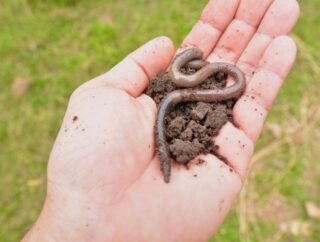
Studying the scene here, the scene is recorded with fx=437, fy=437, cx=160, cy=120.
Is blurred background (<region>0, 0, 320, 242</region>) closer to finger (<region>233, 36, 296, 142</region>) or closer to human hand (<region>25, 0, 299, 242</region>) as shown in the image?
finger (<region>233, 36, 296, 142</region>)

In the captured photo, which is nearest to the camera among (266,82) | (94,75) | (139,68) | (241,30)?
(266,82)

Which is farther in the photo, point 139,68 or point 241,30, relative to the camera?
point 241,30

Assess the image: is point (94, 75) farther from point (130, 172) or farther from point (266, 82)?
point (130, 172)

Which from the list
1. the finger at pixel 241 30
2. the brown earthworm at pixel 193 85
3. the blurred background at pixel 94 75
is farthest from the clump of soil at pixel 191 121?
the blurred background at pixel 94 75

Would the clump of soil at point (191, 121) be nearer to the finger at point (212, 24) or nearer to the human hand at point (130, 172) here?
the human hand at point (130, 172)

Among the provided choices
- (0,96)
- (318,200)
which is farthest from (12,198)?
(318,200)

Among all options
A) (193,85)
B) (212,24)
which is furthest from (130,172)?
(212,24)

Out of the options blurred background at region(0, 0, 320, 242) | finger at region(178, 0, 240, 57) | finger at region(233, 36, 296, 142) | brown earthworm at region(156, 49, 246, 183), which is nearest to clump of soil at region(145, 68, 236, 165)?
brown earthworm at region(156, 49, 246, 183)

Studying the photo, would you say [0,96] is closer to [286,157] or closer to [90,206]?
[90,206]

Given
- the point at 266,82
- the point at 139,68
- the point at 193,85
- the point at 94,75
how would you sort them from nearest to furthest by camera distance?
1. the point at 266,82
2. the point at 139,68
3. the point at 193,85
4. the point at 94,75
